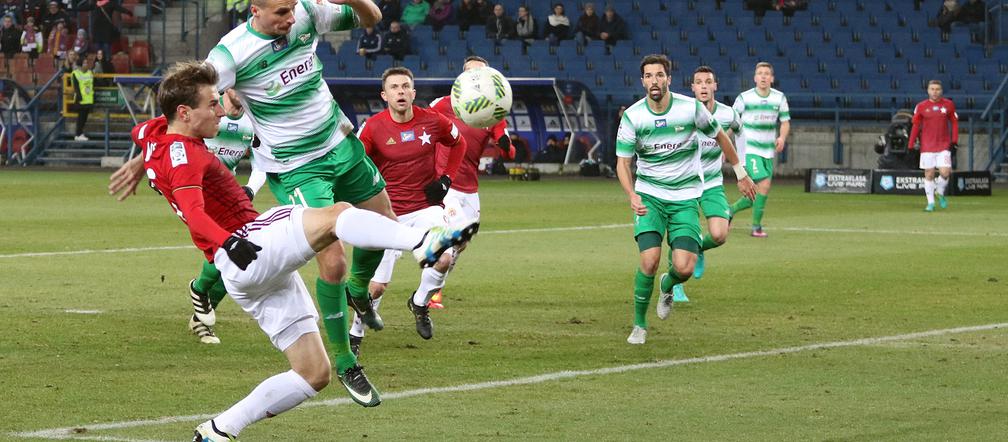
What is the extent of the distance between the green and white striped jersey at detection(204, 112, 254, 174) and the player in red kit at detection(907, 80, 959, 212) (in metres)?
16.5

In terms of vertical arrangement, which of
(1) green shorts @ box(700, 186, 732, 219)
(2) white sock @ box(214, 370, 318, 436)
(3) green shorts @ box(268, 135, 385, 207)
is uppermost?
(3) green shorts @ box(268, 135, 385, 207)

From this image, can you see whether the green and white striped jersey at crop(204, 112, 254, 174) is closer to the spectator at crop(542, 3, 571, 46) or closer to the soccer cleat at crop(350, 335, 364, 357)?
the soccer cleat at crop(350, 335, 364, 357)

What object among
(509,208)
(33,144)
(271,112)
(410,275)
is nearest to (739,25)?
(509,208)

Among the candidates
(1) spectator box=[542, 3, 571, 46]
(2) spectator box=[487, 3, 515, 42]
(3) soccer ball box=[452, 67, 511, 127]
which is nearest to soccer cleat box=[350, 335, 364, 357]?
(3) soccer ball box=[452, 67, 511, 127]

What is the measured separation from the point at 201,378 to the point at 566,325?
341cm

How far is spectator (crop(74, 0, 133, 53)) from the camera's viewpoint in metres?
43.3

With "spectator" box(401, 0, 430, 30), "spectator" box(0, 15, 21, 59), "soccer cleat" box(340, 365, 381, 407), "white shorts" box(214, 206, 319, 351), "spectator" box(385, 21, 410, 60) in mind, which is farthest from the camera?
"spectator" box(0, 15, 21, 59)

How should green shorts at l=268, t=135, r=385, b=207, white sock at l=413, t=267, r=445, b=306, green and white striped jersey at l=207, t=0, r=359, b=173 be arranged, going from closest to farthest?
1. green and white striped jersey at l=207, t=0, r=359, b=173
2. green shorts at l=268, t=135, r=385, b=207
3. white sock at l=413, t=267, r=445, b=306

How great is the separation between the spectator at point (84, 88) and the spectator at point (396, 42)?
7172 mm

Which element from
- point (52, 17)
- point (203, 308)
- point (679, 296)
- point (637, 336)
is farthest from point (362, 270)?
point (52, 17)

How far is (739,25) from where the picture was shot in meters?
38.8

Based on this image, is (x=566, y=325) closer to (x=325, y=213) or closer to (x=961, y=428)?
(x=961, y=428)

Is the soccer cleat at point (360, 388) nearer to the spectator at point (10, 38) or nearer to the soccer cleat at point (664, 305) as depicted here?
the soccer cleat at point (664, 305)

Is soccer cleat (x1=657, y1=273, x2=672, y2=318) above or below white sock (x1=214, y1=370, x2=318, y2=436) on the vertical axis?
below
